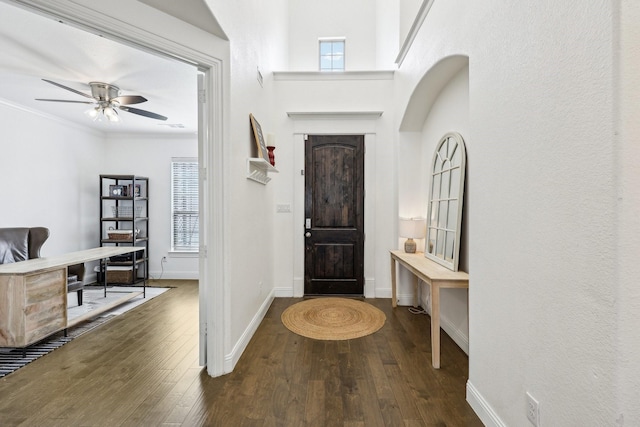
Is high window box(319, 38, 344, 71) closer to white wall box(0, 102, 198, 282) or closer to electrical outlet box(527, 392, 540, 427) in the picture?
white wall box(0, 102, 198, 282)

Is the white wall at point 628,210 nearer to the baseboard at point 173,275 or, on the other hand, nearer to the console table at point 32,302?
the console table at point 32,302

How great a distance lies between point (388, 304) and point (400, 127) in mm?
2322

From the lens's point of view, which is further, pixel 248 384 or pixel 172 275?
pixel 172 275

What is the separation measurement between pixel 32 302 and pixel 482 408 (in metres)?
3.53

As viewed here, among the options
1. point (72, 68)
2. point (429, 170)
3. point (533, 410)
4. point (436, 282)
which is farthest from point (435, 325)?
point (72, 68)

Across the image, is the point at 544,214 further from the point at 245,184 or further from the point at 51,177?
the point at 51,177

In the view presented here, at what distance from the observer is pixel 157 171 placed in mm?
5363

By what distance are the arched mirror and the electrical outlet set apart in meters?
1.26

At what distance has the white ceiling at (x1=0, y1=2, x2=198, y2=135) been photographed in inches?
88.4

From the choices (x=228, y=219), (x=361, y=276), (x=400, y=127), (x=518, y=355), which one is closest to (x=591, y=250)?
(x=518, y=355)

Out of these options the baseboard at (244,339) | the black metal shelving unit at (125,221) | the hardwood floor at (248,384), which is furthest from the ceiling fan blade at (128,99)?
the baseboard at (244,339)

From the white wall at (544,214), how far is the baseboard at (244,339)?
5.56ft

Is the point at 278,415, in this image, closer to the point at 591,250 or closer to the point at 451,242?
the point at 591,250

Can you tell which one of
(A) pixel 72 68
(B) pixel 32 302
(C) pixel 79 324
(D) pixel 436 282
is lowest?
(C) pixel 79 324
